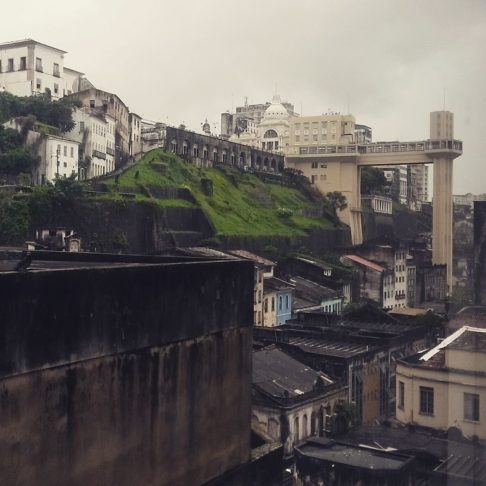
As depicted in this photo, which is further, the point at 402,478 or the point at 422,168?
the point at 422,168

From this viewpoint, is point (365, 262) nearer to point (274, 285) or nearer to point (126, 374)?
point (274, 285)

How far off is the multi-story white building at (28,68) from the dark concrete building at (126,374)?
3334 centimetres

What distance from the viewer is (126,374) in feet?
17.2

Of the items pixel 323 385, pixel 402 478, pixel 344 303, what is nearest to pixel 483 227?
pixel 402 478

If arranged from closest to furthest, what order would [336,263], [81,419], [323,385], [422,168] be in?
[81,419] < [323,385] < [336,263] < [422,168]

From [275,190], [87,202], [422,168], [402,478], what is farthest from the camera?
[422,168]

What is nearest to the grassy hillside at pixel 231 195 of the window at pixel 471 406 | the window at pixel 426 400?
the window at pixel 426 400

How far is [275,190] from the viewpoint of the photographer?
1861 inches

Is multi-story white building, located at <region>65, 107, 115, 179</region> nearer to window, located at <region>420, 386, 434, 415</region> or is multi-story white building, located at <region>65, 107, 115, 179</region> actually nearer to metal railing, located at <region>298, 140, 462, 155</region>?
metal railing, located at <region>298, 140, 462, 155</region>

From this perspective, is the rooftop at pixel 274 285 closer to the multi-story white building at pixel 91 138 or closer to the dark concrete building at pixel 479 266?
the multi-story white building at pixel 91 138

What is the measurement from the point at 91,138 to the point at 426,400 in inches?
1011

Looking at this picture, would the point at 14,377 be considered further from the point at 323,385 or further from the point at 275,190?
the point at 275,190

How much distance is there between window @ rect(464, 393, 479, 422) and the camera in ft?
13.6

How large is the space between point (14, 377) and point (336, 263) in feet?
102
